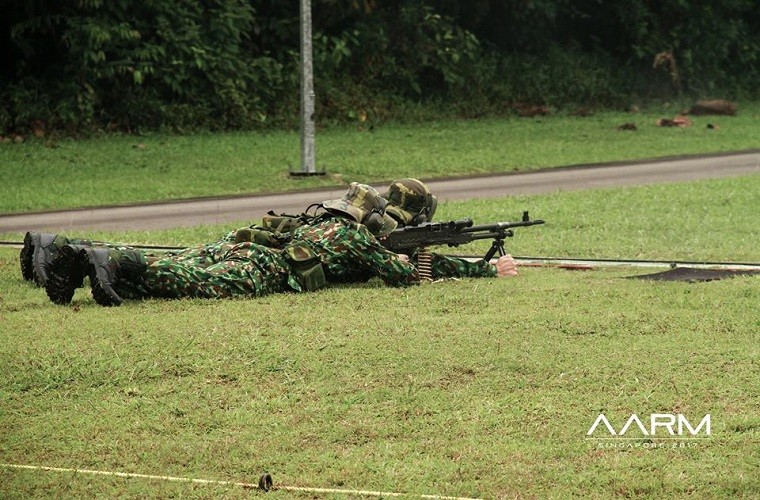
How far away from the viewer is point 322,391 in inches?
315

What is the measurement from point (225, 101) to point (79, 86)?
2971mm

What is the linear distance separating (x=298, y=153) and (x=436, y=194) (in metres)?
5.28

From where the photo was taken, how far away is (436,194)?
19.8 meters

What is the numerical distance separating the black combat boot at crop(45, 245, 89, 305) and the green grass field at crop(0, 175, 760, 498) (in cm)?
14

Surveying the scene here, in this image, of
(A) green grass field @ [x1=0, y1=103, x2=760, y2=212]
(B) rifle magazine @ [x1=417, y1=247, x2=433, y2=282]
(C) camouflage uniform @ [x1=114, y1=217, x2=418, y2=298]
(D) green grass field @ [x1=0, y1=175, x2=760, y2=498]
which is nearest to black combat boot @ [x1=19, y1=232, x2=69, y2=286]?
(D) green grass field @ [x1=0, y1=175, x2=760, y2=498]

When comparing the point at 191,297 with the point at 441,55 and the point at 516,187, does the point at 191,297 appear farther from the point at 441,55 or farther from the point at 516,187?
the point at 441,55

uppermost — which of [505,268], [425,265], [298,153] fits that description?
[425,265]

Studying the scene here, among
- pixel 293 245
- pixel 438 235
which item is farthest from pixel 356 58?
pixel 293 245

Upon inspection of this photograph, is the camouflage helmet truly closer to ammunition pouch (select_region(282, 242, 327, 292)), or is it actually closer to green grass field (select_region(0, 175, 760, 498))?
ammunition pouch (select_region(282, 242, 327, 292))

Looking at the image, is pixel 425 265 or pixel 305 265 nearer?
pixel 305 265

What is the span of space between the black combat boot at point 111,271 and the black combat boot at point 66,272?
0.27 ft

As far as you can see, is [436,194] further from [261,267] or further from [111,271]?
[111,271]

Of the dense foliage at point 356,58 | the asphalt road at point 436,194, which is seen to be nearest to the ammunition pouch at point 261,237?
the asphalt road at point 436,194

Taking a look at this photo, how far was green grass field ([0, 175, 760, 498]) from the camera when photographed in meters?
6.77
